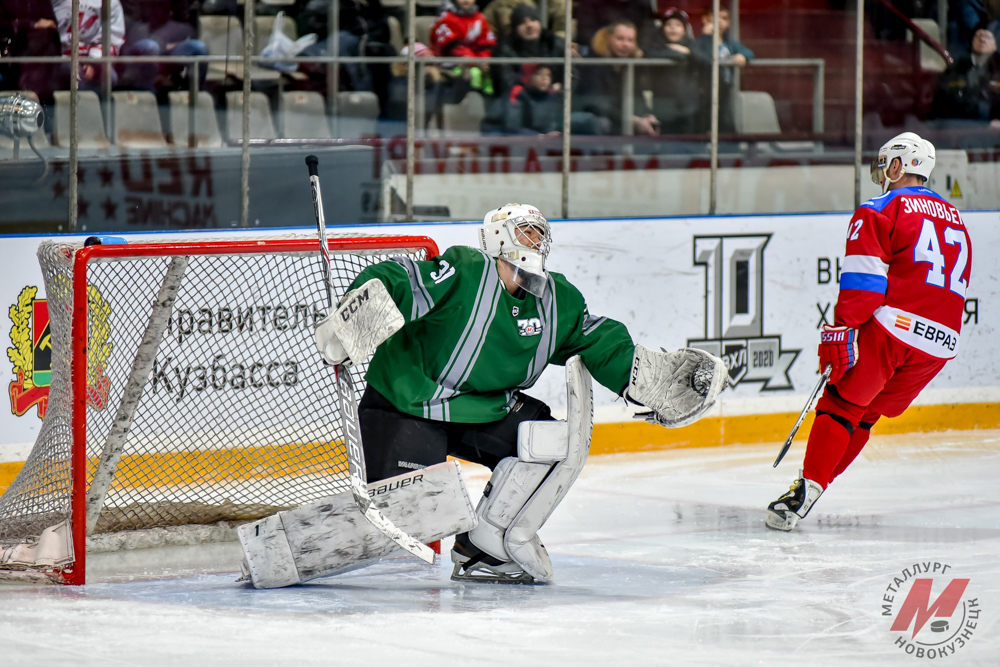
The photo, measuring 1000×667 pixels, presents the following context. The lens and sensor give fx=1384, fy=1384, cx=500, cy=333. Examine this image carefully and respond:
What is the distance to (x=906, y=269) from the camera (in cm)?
407

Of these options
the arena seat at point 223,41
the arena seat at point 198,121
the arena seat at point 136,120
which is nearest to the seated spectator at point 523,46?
the arena seat at point 223,41

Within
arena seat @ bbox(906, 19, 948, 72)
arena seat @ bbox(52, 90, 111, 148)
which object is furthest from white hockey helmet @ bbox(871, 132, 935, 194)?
arena seat @ bbox(52, 90, 111, 148)

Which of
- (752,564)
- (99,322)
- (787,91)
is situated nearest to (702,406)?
(752,564)

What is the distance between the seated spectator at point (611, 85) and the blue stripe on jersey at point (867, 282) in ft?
6.03

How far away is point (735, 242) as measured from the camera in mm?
5492

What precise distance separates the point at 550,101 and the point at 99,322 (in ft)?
7.88

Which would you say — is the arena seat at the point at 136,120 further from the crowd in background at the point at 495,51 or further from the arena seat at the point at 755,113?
the arena seat at the point at 755,113

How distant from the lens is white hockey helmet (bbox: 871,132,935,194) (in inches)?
161

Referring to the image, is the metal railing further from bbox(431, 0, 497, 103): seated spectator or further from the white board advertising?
the white board advertising

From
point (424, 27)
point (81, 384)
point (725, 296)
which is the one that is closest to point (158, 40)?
point (424, 27)

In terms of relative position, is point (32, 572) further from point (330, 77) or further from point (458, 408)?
point (330, 77)

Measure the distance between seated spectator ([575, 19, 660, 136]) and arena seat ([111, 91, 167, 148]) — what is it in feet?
5.46

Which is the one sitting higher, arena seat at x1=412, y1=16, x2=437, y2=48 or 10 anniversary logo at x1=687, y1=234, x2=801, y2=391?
arena seat at x1=412, y1=16, x2=437, y2=48

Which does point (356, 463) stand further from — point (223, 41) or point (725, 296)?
point (725, 296)
